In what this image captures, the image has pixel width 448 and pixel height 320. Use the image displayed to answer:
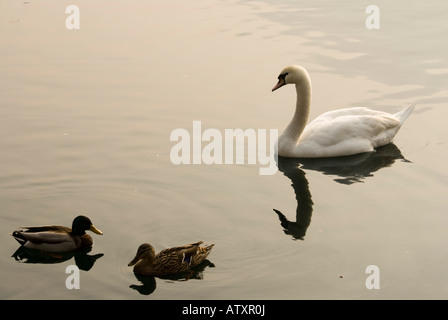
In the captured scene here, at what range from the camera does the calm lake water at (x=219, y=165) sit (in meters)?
7.80

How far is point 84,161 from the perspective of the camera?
34.6ft

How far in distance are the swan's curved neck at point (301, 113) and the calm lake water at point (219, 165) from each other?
42cm

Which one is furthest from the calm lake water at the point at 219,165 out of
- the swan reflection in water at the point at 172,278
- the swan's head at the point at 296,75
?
the swan's head at the point at 296,75

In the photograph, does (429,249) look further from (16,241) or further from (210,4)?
(210,4)

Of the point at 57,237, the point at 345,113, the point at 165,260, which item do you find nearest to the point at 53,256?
Answer: the point at 57,237

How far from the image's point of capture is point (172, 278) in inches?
304

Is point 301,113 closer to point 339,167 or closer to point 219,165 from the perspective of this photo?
point 339,167

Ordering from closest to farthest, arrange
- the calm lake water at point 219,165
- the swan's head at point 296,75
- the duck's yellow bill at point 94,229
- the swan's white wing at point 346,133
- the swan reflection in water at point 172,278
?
the swan reflection in water at point 172,278, the calm lake water at point 219,165, the duck's yellow bill at point 94,229, the swan's white wing at point 346,133, the swan's head at point 296,75

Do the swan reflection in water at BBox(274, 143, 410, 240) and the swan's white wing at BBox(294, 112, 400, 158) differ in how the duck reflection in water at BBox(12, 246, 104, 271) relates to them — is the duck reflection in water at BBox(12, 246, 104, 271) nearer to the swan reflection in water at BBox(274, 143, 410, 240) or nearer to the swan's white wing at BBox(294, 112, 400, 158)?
Result: the swan reflection in water at BBox(274, 143, 410, 240)

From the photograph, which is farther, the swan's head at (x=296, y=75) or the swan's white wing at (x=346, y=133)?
the swan's head at (x=296, y=75)

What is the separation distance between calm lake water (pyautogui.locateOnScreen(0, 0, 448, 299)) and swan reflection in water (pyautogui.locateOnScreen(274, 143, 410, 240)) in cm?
4

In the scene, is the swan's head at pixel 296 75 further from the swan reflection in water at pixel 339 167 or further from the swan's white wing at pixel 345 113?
the swan reflection in water at pixel 339 167

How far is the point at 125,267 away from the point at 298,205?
2.47m

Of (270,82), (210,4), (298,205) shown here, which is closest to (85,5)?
(210,4)
